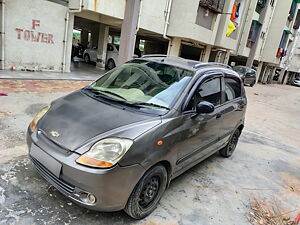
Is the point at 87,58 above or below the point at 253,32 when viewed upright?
below

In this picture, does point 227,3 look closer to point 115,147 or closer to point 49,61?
point 49,61

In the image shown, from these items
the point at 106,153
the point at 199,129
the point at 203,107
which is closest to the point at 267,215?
→ the point at 199,129

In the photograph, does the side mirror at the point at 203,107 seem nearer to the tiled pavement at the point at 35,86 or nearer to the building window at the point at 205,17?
the tiled pavement at the point at 35,86

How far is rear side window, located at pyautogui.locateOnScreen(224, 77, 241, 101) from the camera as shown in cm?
383

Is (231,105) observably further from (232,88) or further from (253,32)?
(253,32)

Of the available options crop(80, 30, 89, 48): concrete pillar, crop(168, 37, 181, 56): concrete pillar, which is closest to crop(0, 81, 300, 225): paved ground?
crop(168, 37, 181, 56): concrete pillar

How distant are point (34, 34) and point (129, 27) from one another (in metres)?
3.81

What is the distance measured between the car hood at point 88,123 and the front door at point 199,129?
1.60ft

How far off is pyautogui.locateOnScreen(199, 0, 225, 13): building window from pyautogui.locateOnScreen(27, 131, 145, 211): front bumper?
1361 cm

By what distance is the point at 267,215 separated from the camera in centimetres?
298

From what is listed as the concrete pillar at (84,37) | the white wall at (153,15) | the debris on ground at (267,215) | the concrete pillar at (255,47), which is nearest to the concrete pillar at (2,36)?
the white wall at (153,15)

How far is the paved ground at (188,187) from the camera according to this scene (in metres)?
2.38

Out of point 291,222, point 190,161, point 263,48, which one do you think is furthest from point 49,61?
point 263,48

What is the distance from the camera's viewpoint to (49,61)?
9836mm
